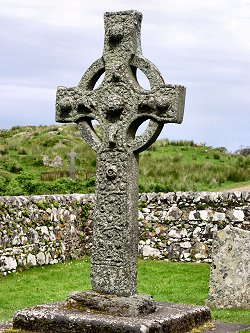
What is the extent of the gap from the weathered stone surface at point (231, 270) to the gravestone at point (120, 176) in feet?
9.43

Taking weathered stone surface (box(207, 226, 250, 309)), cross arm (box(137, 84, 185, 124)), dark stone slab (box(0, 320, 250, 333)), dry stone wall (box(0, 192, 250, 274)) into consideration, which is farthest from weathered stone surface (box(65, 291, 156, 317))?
dry stone wall (box(0, 192, 250, 274))

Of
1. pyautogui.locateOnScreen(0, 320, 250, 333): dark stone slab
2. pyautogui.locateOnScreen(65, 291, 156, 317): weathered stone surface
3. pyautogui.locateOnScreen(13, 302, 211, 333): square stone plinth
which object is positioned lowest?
pyautogui.locateOnScreen(0, 320, 250, 333): dark stone slab

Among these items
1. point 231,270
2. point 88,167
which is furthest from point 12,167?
point 231,270

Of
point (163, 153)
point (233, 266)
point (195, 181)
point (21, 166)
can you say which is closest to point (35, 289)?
point (233, 266)

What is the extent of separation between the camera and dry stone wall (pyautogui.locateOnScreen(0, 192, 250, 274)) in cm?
1777

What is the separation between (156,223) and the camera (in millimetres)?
19266

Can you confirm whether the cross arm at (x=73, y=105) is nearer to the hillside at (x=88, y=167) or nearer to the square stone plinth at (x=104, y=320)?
the square stone plinth at (x=104, y=320)

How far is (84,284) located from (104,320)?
21.6ft

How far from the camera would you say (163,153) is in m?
39.6

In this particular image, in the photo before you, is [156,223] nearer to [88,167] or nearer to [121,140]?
[121,140]

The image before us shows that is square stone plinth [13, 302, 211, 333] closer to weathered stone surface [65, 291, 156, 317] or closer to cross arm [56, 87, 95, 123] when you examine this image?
weathered stone surface [65, 291, 156, 317]

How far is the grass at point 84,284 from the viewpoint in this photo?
14000mm

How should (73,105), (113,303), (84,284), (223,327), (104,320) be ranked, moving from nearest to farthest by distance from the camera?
1. (104,320)
2. (113,303)
3. (223,327)
4. (73,105)
5. (84,284)

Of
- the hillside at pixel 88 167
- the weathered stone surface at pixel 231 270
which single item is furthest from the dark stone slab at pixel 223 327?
the hillside at pixel 88 167
